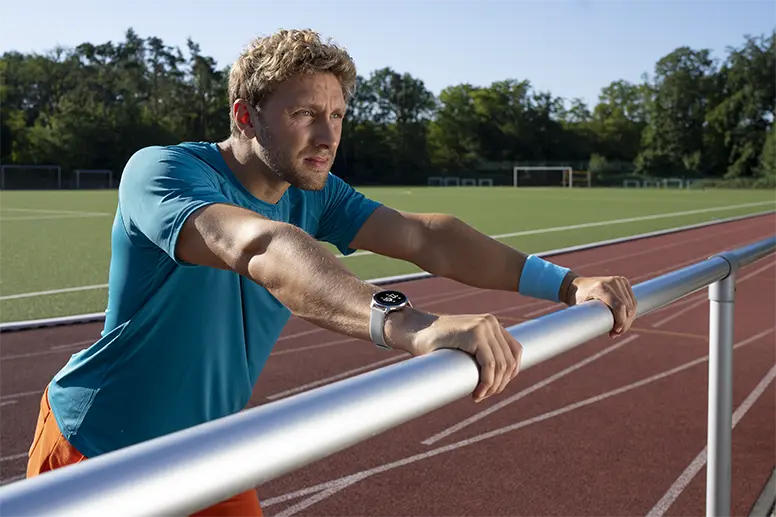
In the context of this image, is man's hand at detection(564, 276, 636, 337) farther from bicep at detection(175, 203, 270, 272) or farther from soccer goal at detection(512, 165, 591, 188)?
soccer goal at detection(512, 165, 591, 188)

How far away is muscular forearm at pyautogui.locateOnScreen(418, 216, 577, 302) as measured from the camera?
2660 millimetres

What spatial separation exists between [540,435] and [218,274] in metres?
3.26

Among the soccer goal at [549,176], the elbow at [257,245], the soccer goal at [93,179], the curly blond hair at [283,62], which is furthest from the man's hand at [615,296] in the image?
the soccer goal at [549,176]

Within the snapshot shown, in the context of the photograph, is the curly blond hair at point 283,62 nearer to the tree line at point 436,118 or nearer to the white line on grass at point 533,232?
the white line on grass at point 533,232

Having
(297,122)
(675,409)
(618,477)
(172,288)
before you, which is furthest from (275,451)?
(675,409)

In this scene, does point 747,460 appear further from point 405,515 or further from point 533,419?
point 405,515

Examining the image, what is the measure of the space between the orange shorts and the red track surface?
168 cm

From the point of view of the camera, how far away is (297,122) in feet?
7.25

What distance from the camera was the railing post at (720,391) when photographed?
8.34 ft

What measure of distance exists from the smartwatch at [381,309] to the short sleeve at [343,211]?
1.38m

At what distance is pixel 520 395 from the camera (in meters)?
5.66

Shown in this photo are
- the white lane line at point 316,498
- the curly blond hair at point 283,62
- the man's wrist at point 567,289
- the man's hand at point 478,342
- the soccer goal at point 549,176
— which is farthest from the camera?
the soccer goal at point 549,176

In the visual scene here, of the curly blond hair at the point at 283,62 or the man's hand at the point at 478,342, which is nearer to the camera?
the man's hand at the point at 478,342

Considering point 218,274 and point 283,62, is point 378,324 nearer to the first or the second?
point 218,274
